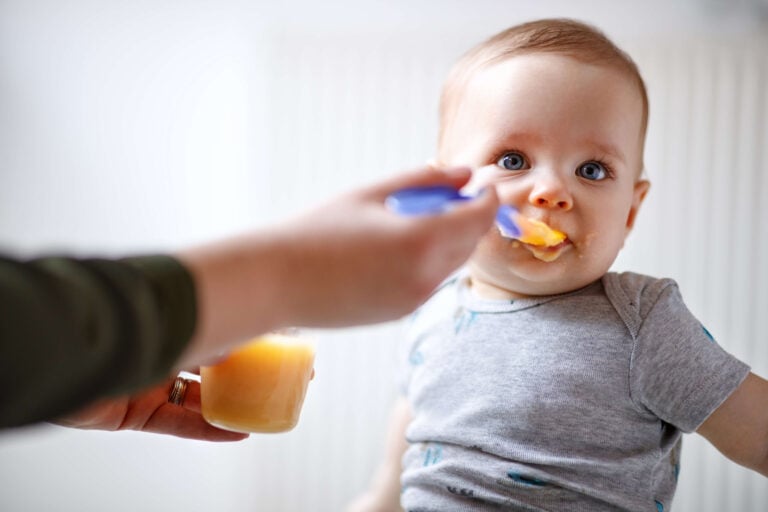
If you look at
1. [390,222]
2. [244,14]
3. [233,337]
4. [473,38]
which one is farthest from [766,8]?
[233,337]

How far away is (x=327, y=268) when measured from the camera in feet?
1.94

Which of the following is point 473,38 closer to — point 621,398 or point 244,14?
point 244,14

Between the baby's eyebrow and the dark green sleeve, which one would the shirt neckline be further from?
the dark green sleeve

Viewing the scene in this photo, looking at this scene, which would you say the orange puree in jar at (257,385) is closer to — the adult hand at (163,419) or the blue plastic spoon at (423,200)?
the adult hand at (163,419)

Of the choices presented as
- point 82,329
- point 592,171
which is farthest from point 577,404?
point 82,329

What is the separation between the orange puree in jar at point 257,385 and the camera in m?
0.89

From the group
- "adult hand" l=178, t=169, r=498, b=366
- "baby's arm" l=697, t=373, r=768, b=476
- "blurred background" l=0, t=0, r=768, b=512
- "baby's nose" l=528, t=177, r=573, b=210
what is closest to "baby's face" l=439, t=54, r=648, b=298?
"baby's nose" l=528, t=177, r=573, b=210

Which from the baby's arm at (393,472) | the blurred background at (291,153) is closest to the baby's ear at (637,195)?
the baby's arm at (393,472)

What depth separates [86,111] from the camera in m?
2.34

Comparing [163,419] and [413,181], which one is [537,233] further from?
[163,419]

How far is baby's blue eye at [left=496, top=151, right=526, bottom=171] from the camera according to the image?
101 centimetres

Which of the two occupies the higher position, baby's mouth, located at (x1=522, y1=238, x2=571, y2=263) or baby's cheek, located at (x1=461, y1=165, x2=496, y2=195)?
baby's cheek, located at (x1=461, y1=165, x2=496, y2=195)

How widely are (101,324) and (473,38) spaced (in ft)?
6.23

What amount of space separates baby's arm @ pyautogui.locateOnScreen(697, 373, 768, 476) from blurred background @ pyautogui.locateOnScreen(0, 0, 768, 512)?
1.16 metres
